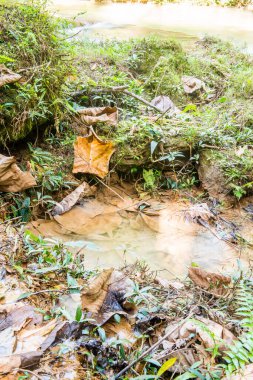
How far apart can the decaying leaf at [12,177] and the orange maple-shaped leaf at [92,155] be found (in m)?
0.58

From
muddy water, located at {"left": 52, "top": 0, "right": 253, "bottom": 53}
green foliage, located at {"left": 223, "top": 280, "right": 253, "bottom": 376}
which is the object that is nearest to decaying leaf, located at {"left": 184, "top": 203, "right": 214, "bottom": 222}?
green foliage, located at {"left": 223, "top": 280, "right": 253, "bottom": 376}

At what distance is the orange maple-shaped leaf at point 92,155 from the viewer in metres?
3.30

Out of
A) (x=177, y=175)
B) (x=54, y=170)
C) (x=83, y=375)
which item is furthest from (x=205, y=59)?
(x=83, y=375)

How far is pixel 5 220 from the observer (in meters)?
2.62

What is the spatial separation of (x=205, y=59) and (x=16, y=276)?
558 cm

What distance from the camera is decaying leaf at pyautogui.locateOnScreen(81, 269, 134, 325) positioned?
1.77 m

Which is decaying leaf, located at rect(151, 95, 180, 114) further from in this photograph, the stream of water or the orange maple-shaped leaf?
the stream of water

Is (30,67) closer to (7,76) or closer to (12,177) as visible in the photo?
(7,76)

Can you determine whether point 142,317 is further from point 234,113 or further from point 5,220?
point 234,113

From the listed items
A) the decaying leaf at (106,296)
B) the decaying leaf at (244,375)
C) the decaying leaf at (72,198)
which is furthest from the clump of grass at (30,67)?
the decaying leaf at (244,375)

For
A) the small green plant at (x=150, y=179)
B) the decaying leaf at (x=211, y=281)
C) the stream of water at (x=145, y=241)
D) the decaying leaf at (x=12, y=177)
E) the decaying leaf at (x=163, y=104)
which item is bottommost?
the stream of water at (x=145, y=241)

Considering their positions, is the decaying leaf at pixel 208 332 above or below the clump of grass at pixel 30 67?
below

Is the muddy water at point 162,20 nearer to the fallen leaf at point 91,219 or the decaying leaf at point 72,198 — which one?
the decaying leaf at point 72,198

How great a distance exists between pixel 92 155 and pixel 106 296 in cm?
176
